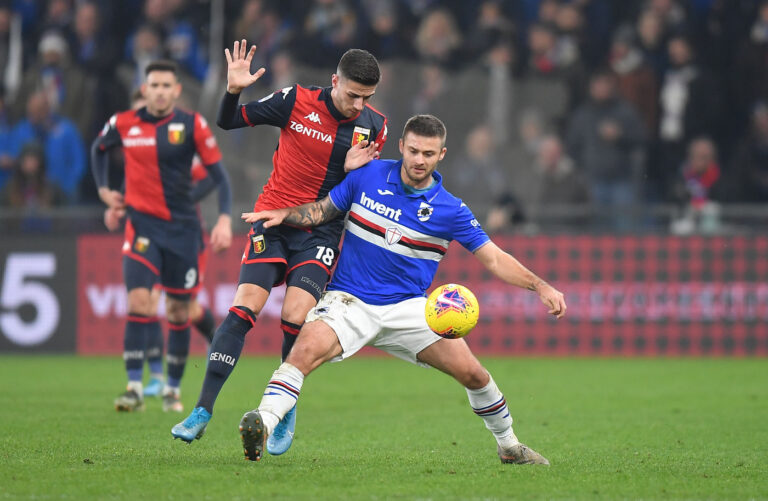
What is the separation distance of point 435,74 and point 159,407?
7840 mm

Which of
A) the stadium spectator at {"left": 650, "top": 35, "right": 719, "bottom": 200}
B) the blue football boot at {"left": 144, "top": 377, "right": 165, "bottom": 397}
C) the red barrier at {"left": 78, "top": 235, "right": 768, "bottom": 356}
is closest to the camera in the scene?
the blue football boot at {"left": 144, "top": 377, "right": 165, "bottom": 397}

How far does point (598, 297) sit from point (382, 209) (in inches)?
365

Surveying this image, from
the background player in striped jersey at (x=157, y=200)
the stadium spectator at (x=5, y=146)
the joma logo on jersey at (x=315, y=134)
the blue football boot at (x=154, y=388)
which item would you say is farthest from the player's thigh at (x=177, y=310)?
the stadium spectator at (x=5, y=146)

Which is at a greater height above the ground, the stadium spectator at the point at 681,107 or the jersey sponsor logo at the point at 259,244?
the stadium spectator at the point at 681,107

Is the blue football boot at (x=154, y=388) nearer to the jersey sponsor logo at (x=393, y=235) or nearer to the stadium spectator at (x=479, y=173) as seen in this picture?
the jersey sponsor logo at (x=393, y=235)

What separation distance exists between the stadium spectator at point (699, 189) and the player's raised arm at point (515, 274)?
30.4ft

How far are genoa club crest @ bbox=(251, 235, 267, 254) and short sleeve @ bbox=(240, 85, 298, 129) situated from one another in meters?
0.73

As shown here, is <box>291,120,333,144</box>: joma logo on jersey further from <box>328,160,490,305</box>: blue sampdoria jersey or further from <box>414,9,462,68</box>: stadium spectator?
<box>414,9,462,68</box>: stadium spectator

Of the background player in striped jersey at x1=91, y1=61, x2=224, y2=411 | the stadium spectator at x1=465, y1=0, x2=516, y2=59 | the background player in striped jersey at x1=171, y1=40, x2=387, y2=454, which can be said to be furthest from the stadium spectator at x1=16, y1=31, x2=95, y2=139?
the background player in striped jersey at x1=171, y1=40, x2=387, y2=454

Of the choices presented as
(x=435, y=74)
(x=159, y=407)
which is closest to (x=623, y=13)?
(x=435, y=74)

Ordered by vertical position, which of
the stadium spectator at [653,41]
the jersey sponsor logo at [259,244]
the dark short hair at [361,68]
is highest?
the stadium spectator at [653,41]

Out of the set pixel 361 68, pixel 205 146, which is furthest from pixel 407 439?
pixel 205 146

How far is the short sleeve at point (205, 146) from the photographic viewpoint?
989cm

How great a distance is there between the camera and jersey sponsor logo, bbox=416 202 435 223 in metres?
6.93
